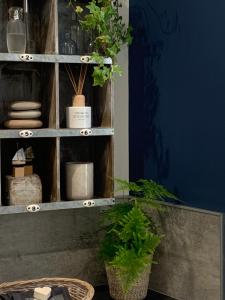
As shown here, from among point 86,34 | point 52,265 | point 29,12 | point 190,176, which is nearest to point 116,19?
point 86,34

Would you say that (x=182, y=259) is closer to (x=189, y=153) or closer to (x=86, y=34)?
(x=189, y=153)

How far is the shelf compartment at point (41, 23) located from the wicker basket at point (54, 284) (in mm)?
900

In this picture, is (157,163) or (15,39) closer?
(15,39)

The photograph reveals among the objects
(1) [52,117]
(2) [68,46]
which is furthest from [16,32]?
(1) [52,117]

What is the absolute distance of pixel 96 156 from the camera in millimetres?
2492

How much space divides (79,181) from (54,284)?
42cm

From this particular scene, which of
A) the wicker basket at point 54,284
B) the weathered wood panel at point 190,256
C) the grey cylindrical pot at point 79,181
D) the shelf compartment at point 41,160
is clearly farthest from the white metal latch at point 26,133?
the weathered wood panel at point 190,256

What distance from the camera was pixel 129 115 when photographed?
2689 mm

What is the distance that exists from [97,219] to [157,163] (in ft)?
1.27

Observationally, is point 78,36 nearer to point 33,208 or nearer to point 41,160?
point 41,160

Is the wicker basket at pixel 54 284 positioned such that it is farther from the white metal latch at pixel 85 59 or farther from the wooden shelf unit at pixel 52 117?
the white metal latch at pixel 85 59

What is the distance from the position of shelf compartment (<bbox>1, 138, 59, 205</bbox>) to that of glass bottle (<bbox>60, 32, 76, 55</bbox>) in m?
0.37

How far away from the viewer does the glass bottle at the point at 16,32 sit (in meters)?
2.19

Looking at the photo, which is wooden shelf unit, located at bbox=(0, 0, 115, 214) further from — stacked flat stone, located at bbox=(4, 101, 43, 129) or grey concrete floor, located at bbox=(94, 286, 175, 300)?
grey concrete floor, located at bbox=(94, 286, 175, 300)
